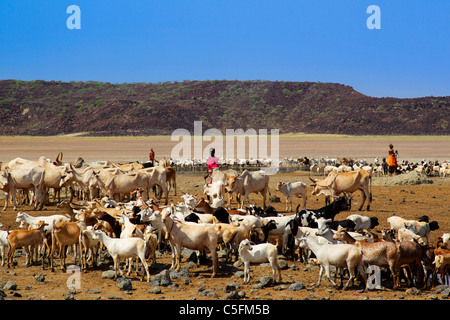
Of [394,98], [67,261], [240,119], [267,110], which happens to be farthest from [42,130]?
[67,261]

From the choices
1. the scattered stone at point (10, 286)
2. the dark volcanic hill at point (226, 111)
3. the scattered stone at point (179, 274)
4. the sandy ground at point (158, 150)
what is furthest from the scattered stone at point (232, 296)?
the dark volcanic hill at point (226, 111)

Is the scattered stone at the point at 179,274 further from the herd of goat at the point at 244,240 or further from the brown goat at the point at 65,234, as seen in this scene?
the brown goat at the point at 65,234

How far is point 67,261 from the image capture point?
11422 millimetres

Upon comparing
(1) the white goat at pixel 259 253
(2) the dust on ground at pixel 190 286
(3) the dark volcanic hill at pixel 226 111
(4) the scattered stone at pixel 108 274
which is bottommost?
(2) the dust on ground at pixel 190 286

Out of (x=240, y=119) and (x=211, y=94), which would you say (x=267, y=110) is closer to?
(x=240, y=119)

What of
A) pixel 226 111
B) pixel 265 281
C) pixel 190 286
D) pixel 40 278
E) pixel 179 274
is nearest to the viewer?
pixel 265 281

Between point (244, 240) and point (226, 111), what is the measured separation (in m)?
100

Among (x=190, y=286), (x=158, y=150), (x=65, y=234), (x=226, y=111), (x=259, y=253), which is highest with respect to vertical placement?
(x=226, y=111)

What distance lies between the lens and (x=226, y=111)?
357 ft

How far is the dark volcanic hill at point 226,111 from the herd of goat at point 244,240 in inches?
2955

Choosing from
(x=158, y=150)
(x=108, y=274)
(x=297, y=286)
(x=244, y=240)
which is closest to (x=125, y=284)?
(x=108, y=274)

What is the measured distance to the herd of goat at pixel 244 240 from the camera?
29.7 ft

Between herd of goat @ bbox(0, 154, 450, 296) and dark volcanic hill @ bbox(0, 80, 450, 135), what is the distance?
7505 cm

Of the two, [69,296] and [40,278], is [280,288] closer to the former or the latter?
[69,296]
